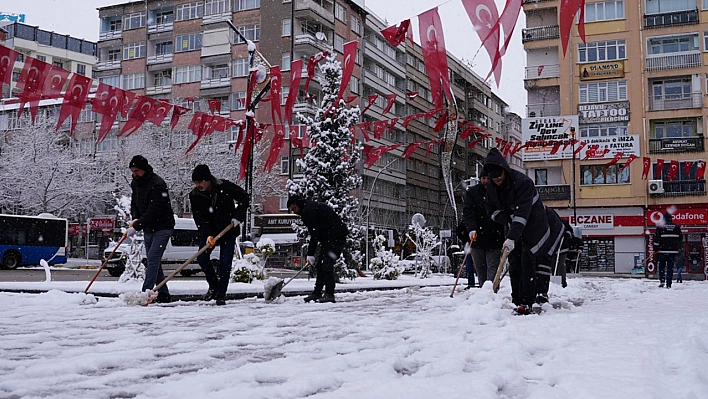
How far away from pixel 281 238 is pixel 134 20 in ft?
84.3

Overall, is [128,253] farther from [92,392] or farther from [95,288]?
[92,392]

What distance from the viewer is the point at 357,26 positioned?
58594mm

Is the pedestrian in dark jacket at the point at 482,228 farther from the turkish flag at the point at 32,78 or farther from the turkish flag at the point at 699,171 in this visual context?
→ the turkish flag at the point at 699,171

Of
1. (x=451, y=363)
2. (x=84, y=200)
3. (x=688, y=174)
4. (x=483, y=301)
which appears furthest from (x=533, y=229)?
(x=84, y=200)

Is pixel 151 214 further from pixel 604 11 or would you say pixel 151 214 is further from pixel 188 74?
pixel 188 74

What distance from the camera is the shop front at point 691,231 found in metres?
41.6

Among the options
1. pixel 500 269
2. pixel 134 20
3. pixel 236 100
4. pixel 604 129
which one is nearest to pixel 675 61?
pixel 604 129

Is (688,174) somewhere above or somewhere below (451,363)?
above

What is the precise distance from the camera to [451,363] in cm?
443

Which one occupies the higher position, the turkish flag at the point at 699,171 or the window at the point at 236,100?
the window at the point at 236,100

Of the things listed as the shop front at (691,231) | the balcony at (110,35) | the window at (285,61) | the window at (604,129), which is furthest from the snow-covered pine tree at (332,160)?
the balcony at (110,35)

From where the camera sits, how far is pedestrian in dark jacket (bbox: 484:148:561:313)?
26.4ft

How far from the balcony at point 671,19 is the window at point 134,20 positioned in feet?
127

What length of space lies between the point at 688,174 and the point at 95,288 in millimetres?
38121
